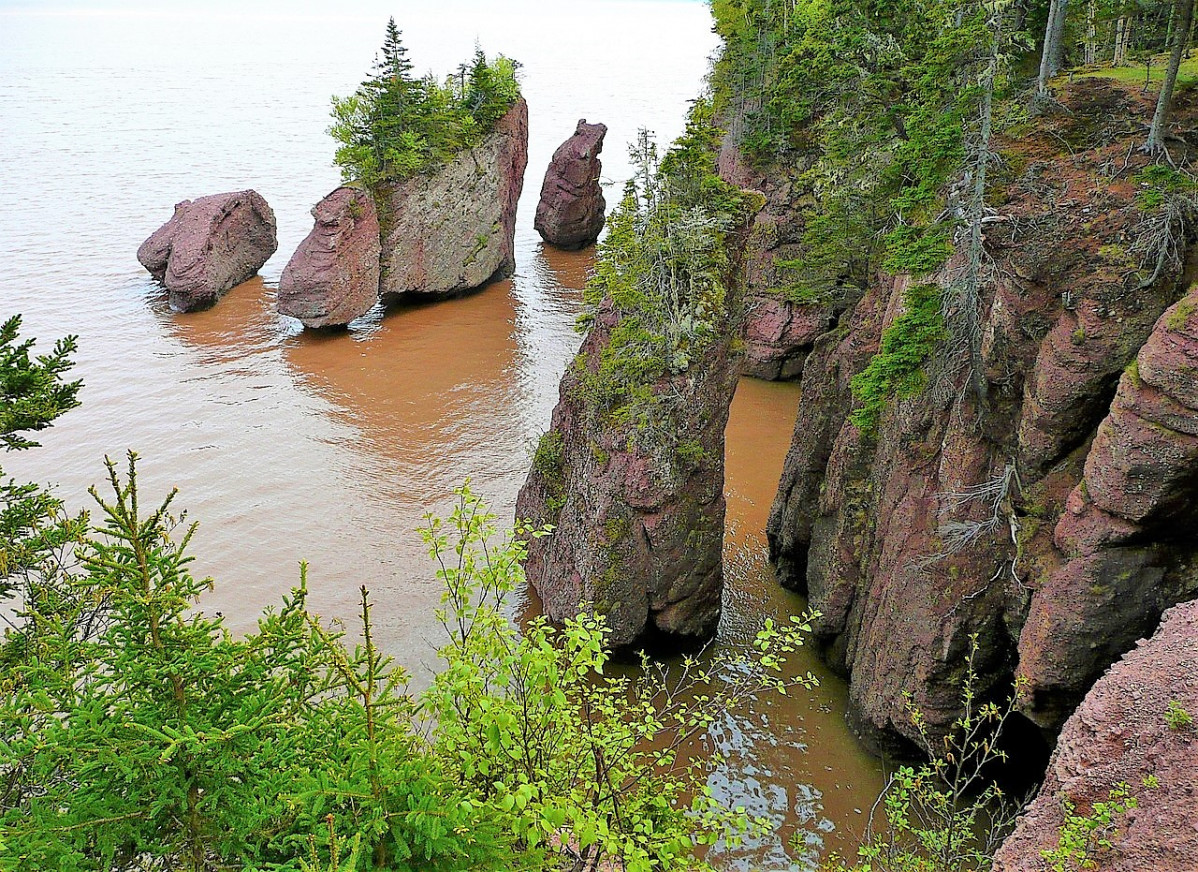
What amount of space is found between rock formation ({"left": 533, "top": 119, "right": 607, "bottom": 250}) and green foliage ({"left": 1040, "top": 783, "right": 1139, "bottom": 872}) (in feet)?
117

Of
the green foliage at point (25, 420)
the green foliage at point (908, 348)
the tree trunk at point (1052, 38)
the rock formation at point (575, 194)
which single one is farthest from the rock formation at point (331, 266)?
the tree trunk at point (1052, 38)

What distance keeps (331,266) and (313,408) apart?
6491 mm

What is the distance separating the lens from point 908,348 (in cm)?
1173

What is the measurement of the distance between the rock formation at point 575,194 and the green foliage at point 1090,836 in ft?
117

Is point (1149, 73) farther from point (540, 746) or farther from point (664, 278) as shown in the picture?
point (540, 746)

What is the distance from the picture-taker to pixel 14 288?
30859mm

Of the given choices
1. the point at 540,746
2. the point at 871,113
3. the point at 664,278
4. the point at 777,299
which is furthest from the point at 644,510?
the point at 777,299

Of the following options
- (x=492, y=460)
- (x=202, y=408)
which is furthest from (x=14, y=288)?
(x=492, y=460)

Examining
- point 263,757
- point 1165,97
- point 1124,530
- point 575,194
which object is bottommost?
point 1124,530

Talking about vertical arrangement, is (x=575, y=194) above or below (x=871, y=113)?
below

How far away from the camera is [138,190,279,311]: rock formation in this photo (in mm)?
29781

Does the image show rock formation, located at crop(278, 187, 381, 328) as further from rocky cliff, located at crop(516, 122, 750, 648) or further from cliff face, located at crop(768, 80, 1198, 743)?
cliff face, located at crop(768, 80, 1198, 743)

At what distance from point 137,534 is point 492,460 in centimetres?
1658

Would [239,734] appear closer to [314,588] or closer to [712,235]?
[712,235]
